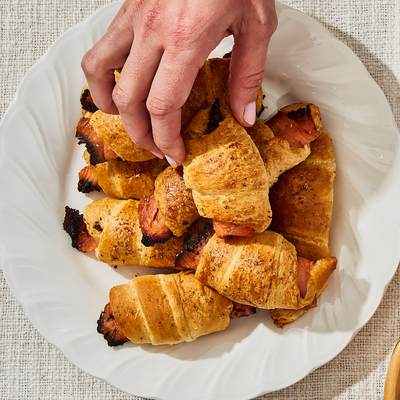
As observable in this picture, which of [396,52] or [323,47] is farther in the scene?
[396,52]

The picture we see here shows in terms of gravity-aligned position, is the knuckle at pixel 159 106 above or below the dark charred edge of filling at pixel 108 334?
above

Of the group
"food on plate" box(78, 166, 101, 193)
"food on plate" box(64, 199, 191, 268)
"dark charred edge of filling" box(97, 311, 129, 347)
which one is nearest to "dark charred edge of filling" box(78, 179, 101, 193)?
"food on plate" box(78, 166, 101, 193)

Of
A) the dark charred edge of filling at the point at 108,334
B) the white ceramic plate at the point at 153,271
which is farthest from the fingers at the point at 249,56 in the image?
the dark charred edge of filling at the point at 108,334

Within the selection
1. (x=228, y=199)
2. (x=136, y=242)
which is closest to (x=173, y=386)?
(x=136, y=242)

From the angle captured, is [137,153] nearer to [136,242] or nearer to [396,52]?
[136,242]

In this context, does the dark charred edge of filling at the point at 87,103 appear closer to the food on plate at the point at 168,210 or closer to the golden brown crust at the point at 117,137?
the golden brown crust at the point at 117,137
